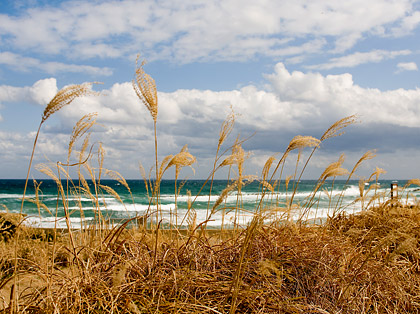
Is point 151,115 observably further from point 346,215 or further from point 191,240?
point 346,215

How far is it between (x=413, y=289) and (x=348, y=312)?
86cm

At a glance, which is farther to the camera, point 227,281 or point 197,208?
point 197,208

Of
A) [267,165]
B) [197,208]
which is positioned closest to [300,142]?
[267,165]

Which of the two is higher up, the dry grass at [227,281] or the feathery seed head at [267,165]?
the feathery seed head at [267,165]

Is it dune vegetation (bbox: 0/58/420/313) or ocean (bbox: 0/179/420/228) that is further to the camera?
ocean (bbox: 0/179/420/228)

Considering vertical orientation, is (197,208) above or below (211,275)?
below

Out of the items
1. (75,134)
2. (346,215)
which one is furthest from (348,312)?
(346,215)

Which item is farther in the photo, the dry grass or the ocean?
the ocean

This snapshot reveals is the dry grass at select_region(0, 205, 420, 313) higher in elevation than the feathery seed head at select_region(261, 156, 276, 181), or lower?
lower

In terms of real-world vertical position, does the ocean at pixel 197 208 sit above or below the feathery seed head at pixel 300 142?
below

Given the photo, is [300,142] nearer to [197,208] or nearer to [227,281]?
[227,281]

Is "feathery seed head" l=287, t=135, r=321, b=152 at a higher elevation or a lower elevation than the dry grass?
higher

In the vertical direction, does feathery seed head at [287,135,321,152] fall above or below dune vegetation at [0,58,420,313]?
above

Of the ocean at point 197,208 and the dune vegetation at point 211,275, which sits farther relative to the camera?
the ocean at point 197,208
